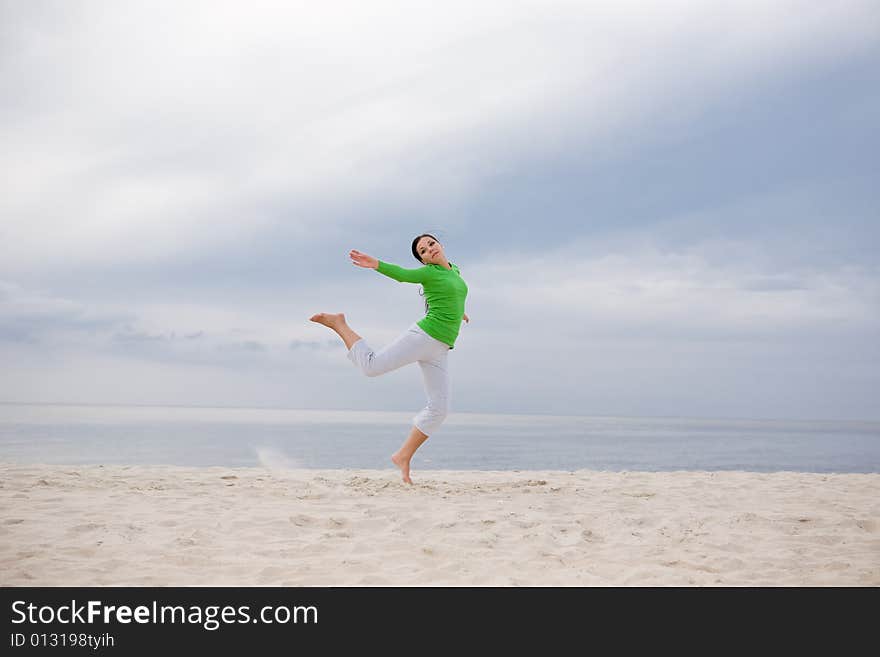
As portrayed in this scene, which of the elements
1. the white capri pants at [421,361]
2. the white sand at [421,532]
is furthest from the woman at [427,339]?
the white sand at [421,532]

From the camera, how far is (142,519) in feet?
13.4

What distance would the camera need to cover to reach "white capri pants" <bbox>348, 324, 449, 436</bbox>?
565 centimetres

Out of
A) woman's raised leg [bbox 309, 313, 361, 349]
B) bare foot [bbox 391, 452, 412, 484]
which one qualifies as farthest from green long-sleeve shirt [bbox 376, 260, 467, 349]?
bare foot [bbox 391, 452, 412, 484]

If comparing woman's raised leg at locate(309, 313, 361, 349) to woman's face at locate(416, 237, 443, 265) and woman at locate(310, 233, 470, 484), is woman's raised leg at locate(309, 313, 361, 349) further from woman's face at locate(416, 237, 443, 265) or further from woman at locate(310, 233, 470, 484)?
woman's face at locate(416, 237, 443, 265)

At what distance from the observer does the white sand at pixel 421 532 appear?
3150 mm

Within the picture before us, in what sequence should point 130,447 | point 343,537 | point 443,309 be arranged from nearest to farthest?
point 343,537 → point 443,309 → point 130,447

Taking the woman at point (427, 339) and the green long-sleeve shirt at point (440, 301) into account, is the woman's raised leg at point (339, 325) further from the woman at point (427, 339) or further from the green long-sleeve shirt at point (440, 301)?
the green long-sleeve shirt at point (440, 301)

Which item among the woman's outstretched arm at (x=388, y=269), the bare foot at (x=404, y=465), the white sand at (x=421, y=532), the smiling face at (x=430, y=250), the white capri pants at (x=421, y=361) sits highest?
the smiling face at (x=430, y=250)

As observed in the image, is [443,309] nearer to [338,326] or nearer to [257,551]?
[338,326]

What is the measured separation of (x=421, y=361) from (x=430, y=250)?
932 mm

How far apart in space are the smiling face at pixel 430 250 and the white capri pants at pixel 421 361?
1.89ft

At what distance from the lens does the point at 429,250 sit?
5.89 meters
